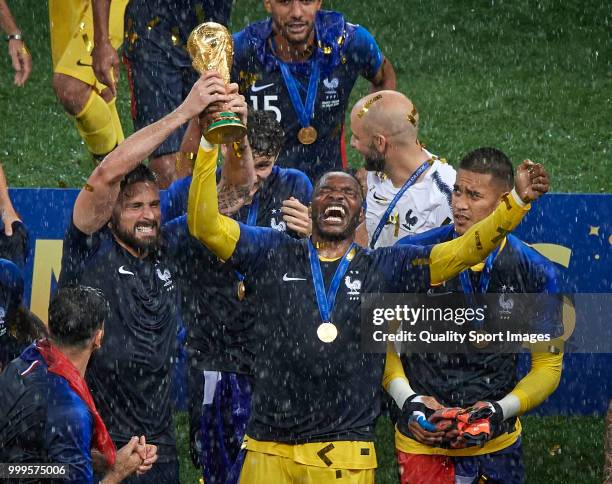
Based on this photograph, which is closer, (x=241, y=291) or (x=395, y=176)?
(x=241, y=291)

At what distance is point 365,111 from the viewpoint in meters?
7.51

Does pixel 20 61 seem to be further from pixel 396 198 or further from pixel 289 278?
pixel 289 278

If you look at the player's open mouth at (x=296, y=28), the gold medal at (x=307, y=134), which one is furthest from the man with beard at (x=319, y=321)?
the gold medal at (x=307, y=134)

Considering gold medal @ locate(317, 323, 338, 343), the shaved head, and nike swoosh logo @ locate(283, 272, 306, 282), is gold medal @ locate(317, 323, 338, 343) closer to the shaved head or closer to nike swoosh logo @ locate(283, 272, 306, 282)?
nike swoosh logo @ locate(283, 272, 306, 282)

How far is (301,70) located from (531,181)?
2.61m

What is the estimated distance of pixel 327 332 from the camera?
594cm

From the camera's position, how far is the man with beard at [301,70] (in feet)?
26.1

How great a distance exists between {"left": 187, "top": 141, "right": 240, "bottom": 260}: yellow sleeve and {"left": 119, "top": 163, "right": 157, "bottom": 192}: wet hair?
1.79ft

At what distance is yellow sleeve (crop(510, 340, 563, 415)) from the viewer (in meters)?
6.53

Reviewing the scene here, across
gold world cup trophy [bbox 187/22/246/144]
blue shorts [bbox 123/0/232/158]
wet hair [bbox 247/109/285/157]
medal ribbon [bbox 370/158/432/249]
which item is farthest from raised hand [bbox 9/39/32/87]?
gold world cup trophy [bbox 187/22/246/144]

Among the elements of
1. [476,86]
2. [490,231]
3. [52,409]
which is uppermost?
[476,86]

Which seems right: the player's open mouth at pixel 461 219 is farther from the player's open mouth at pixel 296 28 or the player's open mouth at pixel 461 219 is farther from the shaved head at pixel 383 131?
the player's open mouth at pixel 296 28

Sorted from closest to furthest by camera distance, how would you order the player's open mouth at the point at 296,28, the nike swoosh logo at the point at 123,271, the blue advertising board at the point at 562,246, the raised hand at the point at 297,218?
the raised hand at the point at 297,218 → the nike swoosh logo at the point at 123,271 → the player's open mouth at the point at 296,28 → the blue advertising board at the point at 562,246

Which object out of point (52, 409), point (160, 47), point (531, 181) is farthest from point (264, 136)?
point (52, 409)
